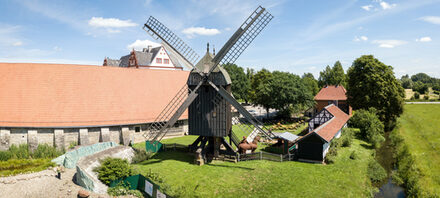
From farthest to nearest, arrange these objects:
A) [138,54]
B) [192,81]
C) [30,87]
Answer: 1. [138,54]
2. [30,87]
3. [192,81]

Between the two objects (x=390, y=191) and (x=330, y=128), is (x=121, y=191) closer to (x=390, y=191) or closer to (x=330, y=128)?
(x=390, y=191)

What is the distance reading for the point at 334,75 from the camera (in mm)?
60344

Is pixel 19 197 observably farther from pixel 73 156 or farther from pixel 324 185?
pixel 324 185

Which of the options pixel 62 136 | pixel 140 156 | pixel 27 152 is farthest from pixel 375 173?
pixel 27 152

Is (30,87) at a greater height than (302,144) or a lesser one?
greater

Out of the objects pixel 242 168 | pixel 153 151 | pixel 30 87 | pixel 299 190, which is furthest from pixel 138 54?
pixel 299 190

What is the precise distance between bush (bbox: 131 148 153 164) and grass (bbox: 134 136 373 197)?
43cm

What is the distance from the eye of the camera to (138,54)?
49.1 m

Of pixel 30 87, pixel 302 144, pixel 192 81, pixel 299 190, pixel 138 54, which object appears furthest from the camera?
pixel 138 54

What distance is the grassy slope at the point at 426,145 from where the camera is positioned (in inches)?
620

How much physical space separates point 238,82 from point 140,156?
113 feet

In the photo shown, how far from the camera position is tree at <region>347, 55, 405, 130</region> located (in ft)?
101

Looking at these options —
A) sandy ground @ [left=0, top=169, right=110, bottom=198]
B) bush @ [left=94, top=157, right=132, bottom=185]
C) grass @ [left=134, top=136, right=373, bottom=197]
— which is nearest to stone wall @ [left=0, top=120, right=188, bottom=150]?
sandy ground @ [left=0, top=169, right=110, bottom=198]

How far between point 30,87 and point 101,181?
14.7 m
